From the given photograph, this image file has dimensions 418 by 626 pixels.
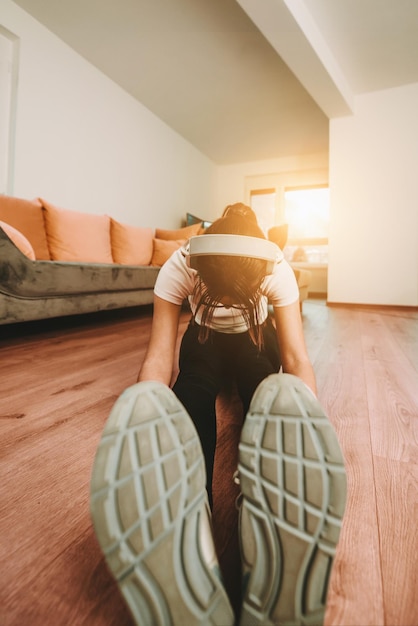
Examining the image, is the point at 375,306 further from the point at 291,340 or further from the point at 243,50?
the point at 291,340

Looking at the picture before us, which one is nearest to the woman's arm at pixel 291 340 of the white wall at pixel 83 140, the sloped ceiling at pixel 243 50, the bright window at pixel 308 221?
the sloped ceiling at pixel 243 50

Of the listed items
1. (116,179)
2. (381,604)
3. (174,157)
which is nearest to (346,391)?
(381,604)

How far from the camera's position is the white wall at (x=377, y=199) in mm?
3533

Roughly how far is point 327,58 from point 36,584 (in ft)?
12.4

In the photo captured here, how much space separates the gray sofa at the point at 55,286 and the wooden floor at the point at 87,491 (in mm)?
278

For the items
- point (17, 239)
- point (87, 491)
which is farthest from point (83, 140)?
point (87, 491)

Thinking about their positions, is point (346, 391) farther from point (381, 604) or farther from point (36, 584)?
point (36, 584)

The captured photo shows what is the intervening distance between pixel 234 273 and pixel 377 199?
381cm

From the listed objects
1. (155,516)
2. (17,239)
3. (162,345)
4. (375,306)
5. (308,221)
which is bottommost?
(155,516)

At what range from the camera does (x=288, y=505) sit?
32 centimetres

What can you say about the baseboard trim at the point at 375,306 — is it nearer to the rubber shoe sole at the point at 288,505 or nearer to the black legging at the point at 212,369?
the black legging at the point at 212,369

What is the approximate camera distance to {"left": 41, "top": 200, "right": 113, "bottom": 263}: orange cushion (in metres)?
2.35

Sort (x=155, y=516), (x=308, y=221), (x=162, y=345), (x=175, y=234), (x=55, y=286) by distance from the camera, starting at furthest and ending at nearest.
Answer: (x=308, y=221)
(x=175, y=234)
(x=55, y=286)
(x=162, y=345)
(x=155, y=516)

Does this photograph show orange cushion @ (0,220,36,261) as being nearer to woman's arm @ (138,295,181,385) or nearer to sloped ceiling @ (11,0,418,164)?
woman's arm @ (138,295,181,385)
